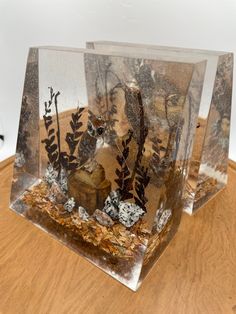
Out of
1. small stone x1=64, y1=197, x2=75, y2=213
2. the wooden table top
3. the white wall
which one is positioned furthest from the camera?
the white wall

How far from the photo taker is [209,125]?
1.97 feet

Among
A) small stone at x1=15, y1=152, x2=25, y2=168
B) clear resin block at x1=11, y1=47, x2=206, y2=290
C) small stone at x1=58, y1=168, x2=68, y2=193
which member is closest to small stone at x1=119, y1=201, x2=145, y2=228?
clear resin block at x1=11, y1=47, x2=206, y2=290

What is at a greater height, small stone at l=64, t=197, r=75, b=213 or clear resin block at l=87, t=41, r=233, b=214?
clear resin block at l=87, t=41, r=233, b=214

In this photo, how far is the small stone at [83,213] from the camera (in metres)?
0.53

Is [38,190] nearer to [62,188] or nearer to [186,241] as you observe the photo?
[62,188]

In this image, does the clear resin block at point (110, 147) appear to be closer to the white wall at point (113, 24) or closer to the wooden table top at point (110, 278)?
the wooden table top at point (110, 278)

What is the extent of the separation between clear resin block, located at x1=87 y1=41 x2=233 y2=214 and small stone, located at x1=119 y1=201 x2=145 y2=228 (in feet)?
0.46

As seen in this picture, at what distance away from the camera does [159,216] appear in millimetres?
469

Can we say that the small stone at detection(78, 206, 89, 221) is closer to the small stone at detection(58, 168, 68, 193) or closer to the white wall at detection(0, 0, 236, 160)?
the small stone at detection(58, 168, 68, 193)

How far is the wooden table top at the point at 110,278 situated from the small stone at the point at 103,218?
7 cm

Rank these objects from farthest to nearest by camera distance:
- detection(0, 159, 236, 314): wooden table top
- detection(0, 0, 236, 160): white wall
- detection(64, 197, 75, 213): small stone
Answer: detection(0, 0, 236, 160): white wall, detection(64, 197, 75, 213): small stone, detection(0, 159, 236, 314): wooden table top

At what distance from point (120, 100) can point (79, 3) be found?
582mm

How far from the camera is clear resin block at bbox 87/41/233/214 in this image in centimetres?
58

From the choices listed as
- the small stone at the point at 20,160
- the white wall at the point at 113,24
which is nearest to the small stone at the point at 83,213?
the small stone at the point at 20,160
